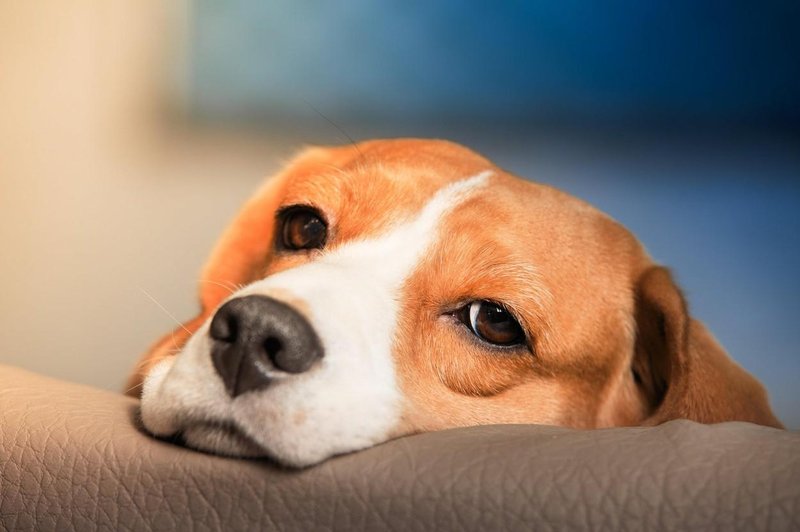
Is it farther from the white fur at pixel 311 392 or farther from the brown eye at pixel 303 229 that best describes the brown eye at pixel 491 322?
the brown eye at pixel 303 229

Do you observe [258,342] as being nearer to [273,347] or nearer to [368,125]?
[273,347]

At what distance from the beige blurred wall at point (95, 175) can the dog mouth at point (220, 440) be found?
2285mm

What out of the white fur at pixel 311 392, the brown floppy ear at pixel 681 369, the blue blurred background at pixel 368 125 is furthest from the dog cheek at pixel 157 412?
the blue blurred background at pixel 368 125

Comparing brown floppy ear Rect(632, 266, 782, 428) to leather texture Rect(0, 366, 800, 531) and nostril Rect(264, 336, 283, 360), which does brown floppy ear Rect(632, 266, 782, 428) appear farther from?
nostril Rect(264, 336, 283, 360)

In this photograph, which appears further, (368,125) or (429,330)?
(368,125)

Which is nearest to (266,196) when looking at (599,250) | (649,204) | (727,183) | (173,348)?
(173,348)

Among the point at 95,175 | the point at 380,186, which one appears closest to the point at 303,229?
the point at 380,186

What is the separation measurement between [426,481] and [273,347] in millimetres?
349

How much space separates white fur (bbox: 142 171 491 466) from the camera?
1222 mm

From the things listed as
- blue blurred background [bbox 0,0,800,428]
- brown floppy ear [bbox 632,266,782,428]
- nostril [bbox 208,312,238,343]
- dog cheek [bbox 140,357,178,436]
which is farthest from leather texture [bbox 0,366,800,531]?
blue blurred background [bbox 0,0,800,428]

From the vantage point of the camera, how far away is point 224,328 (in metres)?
1.28

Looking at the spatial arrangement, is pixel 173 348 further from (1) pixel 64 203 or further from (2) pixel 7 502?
(1) pixel 64 203

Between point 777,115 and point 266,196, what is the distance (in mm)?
1584

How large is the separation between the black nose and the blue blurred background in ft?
3.67
